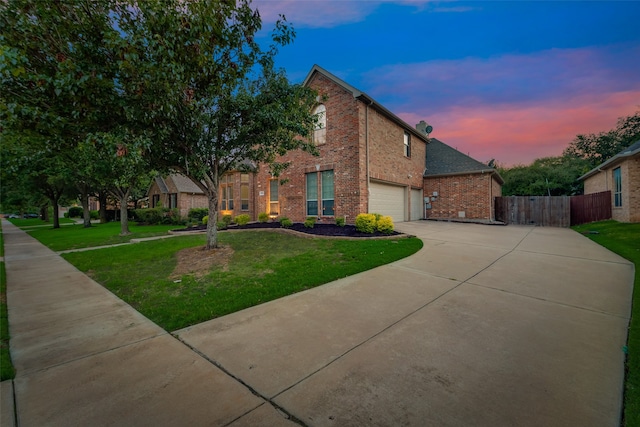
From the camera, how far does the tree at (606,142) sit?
1187 inches

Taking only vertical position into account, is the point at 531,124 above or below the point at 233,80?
above

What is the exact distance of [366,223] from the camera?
1002 centimetres

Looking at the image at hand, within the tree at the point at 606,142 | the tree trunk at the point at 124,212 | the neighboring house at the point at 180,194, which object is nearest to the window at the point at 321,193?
the tree trunk at the point at 124,212

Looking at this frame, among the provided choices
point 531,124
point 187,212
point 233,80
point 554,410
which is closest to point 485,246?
point 554,410

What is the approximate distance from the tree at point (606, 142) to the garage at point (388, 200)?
3375 centimetres

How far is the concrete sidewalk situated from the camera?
1.86 metres

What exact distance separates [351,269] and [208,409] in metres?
4.14

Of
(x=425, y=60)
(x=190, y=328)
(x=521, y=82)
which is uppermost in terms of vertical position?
(x=425, y=60)

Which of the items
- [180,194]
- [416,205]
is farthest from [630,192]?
[180,194]

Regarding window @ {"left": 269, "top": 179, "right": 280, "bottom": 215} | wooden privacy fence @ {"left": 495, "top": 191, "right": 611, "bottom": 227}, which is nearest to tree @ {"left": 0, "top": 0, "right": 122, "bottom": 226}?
window @ {"left": 269, "top": 179, "right": 280, "bottom": 215}

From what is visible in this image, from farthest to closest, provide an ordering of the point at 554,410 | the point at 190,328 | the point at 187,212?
the point at 187,212, the point at 190,328, the point at 554,410

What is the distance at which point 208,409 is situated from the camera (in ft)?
6.18

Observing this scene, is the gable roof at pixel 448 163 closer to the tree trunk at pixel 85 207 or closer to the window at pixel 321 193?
the window at pixel 321 193

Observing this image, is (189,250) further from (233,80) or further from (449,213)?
(449,213)
